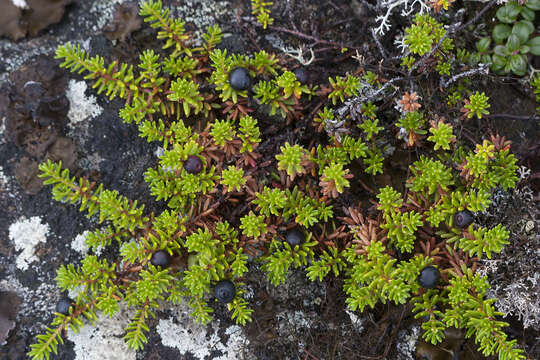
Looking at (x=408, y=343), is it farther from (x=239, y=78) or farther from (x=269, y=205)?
(x=239, y=78)

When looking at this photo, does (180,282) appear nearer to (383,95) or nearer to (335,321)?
(335,321)

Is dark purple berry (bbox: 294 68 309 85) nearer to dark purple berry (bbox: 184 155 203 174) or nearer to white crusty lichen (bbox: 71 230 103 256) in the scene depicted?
dark purple berry (bbox: 184 155 203 174)

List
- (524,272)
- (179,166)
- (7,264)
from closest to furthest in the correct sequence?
1. (179,166)
2. (524,272)
3. (7,264)

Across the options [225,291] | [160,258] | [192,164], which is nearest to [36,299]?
[160,258]

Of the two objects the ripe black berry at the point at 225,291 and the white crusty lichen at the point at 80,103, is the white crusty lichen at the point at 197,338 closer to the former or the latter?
the ripe black berry at the point at 225,291

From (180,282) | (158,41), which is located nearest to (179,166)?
(180,282)

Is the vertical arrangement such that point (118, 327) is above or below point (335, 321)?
above

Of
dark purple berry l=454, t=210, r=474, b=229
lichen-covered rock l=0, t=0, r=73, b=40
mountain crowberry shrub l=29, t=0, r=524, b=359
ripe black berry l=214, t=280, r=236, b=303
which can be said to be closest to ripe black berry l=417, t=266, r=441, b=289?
mountain crowberry shrub l=29, t=0, r=524, b=359
